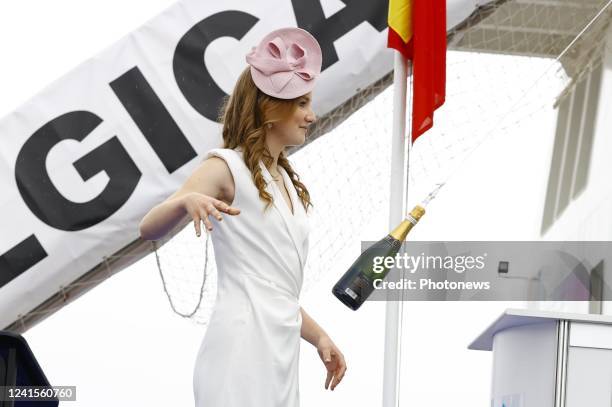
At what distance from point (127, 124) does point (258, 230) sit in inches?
84.3

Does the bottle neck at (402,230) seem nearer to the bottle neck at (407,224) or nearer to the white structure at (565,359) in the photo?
the bottle neck at (407,224)

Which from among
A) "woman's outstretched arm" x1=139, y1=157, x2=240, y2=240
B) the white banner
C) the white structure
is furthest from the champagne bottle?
the white banner

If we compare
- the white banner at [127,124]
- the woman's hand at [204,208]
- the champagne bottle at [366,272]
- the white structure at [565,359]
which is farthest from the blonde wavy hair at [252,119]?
the white banner at [127,124]

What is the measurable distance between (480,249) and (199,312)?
3.64 feet

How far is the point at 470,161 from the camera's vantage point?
425 cm

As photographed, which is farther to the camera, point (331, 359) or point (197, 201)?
point (331, 359)

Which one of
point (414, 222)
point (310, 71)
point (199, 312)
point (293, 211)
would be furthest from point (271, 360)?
point (199, 312)

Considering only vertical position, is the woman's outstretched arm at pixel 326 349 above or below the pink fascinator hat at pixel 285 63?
below

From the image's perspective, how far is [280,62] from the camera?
5.76 ft

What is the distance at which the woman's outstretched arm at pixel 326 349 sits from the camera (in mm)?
1775

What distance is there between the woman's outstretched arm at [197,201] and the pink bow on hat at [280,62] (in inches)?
7.0

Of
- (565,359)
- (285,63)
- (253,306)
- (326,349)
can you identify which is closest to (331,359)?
(326,349)

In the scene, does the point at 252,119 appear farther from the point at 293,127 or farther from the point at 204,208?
the point at 204,208

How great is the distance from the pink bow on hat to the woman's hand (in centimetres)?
32
